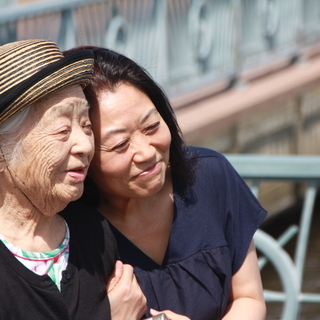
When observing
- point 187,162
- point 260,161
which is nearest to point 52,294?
point 187,162

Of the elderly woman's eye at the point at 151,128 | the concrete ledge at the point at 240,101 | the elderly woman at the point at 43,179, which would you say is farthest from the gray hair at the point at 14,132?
the concrete ledge at the point at 240,101

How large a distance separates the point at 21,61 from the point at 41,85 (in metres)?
0.08

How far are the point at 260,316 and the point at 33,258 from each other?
83 centimetres

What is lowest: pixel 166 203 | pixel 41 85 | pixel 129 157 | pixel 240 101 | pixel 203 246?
pixel 240 101

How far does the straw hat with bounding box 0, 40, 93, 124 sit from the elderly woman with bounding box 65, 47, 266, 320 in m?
0.28

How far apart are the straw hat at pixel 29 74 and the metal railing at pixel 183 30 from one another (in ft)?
9.14

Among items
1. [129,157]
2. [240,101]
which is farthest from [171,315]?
[240,101]

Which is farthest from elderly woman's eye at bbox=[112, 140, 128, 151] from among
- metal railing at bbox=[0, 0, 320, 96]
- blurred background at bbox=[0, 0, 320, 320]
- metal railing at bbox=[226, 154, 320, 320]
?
blurred background at bbox=[0, 0, 320, 320]

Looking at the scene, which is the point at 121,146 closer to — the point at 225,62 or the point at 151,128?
the point at 151,128

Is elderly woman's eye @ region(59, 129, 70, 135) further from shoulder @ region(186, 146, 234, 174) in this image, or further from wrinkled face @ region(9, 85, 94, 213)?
shoulder @ region(186, 146, 234, 174)

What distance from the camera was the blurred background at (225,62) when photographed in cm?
557

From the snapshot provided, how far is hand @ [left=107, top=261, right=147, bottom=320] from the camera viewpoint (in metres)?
1.91

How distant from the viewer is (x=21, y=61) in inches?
66.7

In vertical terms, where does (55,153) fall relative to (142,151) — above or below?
above
